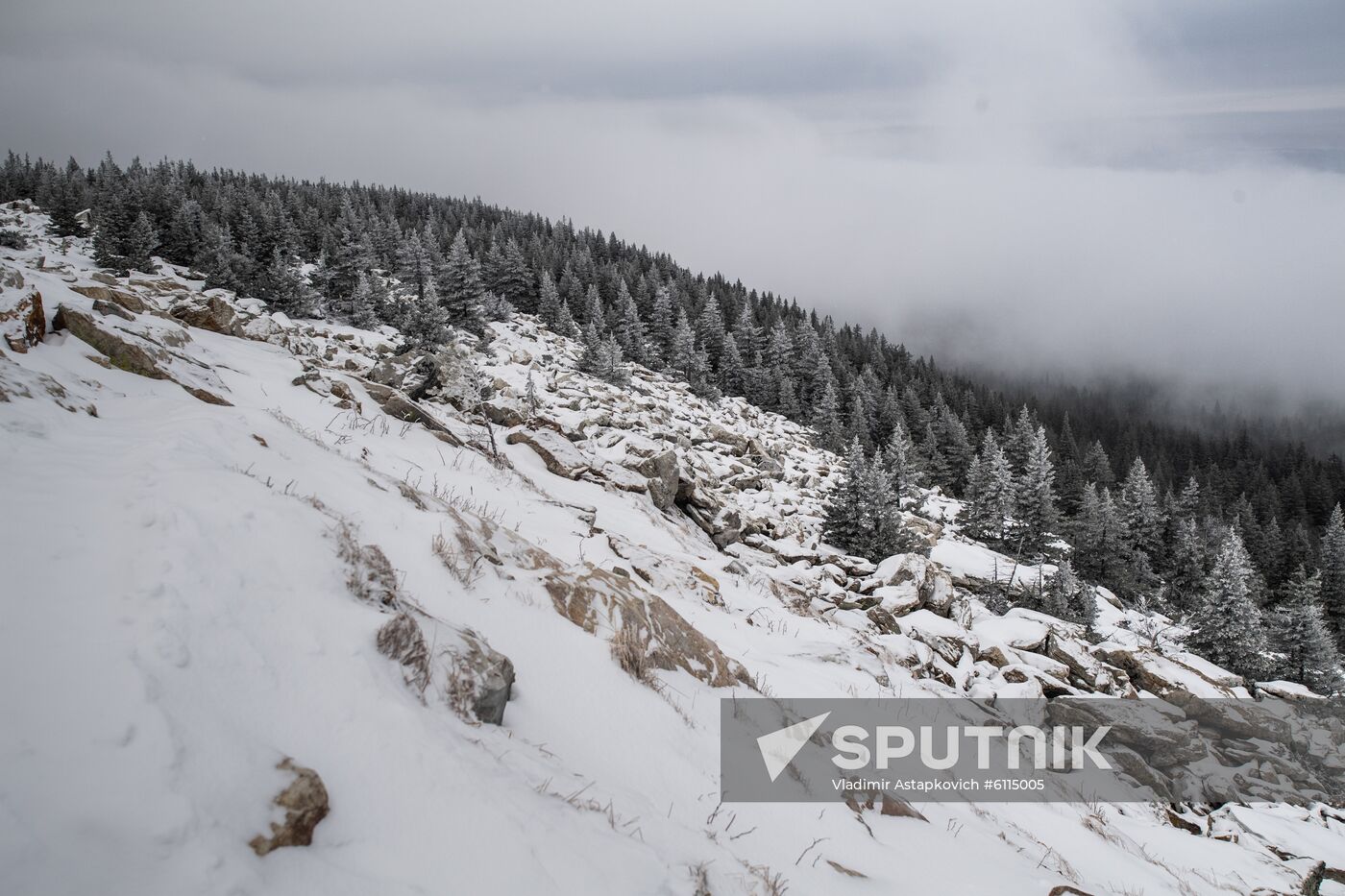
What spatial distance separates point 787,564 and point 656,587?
9.86m

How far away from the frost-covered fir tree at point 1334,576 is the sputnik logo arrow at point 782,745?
62122mm

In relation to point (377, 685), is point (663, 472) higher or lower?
lower

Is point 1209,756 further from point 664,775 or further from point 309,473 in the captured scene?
point 309,473

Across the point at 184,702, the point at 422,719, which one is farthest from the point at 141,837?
the point at 422,719

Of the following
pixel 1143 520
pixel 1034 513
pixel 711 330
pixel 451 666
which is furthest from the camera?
pixel 711 330

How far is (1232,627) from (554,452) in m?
31.1

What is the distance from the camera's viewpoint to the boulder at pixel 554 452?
48.5 ft

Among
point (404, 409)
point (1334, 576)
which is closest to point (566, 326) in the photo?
point (404, 409)

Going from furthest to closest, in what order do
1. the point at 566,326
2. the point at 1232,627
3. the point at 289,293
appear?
the point at 566,326 → the point at 289,293 → the point at 1232,627

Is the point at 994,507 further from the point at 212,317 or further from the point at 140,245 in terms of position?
the point at 140,245

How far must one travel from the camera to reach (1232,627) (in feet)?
82.7

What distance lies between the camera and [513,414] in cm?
1867

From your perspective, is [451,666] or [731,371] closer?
[451,666]
